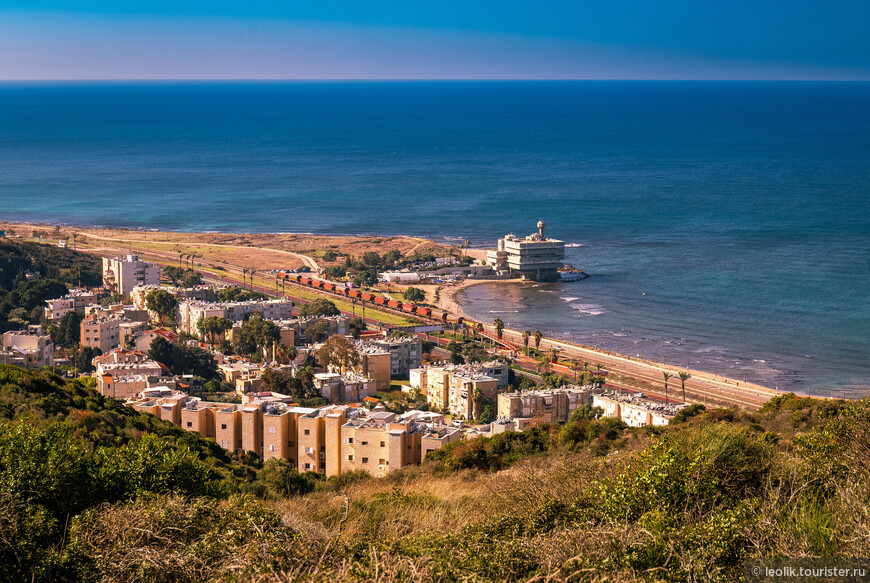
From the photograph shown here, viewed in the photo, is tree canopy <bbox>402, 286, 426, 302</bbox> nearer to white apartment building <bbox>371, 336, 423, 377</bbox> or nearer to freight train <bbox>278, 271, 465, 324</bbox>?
freight train <bbox>278, 271, 465, 324</bbox>

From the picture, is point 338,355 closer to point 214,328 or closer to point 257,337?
point 257,337

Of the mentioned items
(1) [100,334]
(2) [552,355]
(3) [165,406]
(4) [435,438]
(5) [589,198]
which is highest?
(5) [589,198]

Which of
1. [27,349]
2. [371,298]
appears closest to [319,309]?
[371,298]

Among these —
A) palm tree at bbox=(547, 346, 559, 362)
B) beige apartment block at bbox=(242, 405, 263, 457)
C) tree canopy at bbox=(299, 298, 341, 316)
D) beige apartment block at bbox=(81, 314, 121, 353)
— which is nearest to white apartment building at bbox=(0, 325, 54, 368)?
beige apartment block at bbox=(81, 314, 121, 353)

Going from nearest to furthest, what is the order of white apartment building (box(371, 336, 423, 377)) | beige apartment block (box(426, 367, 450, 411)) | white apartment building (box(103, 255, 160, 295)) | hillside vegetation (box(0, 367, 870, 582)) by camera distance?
hillside vegetation (box(0, 367, 870, 582)) → beige apartment block (box(426, 367, 450, 411)) → white apartment building (box(371, 336, 423, 377)) → white apartment building (box(103, 255, 160, 295))

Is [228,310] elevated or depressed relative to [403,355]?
elevated

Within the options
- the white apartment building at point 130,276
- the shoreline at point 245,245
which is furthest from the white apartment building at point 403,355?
the white apartment building at point 130,276

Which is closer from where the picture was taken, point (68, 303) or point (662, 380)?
point (662, 380)
